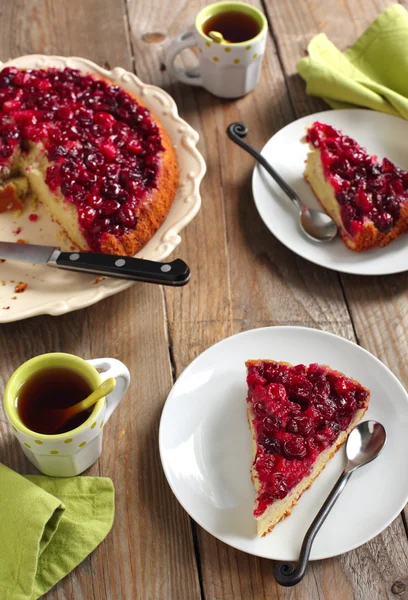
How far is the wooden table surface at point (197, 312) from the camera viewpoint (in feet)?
5.55

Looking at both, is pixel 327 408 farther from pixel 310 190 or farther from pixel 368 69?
pixel 368 69

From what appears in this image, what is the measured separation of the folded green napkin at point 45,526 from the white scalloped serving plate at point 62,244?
1.69ft

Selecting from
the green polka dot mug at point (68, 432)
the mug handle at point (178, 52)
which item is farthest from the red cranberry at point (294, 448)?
the mug handle at point (178, 52)

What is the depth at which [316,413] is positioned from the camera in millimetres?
1810

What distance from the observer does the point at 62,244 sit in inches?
91.5

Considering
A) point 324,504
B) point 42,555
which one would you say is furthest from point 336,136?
point 42,555

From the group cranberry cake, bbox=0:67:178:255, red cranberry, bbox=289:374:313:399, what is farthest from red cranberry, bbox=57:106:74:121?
red cranberry, bbox=289:374:313:399

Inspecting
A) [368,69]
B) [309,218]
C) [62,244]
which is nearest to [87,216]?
[62,244]

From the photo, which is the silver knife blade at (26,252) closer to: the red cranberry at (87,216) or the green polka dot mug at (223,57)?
the red cranberry at (87,216)

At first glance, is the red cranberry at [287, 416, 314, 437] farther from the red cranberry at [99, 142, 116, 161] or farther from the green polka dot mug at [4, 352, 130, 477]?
the red cranberry at [99, 142, 116, 161]

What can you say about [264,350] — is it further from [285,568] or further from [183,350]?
[285,568]

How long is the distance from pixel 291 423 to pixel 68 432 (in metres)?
0.59

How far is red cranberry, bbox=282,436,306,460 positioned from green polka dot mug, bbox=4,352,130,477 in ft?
1.50

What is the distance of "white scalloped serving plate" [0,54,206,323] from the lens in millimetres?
2031
